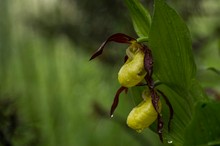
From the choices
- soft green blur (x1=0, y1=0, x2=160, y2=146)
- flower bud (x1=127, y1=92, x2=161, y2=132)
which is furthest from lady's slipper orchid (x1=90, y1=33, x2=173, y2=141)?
soft green blur (x1=0, y1=0, x2=160, y2=146)

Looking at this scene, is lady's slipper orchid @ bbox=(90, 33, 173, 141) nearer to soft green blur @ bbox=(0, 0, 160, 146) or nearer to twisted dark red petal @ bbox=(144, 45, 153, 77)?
twisted dark red petal @ bbox=(144, 45, 153, 77)

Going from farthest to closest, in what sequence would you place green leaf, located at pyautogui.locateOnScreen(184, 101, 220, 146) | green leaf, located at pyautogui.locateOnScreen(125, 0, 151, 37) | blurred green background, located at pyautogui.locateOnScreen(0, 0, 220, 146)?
1. blurred green background, located at pyautogui.locateOnScreen(0, 0, 220, 146)
2. green leaf, located at pyautogui.locateOnScreen(125, 0, 151, 37)
3. green leaf, located at pyautogui.locateOnScreen(184, 101, 220, 146)

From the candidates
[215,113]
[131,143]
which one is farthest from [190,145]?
[131,143]

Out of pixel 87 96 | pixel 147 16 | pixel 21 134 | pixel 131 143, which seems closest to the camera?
pixel 147 16

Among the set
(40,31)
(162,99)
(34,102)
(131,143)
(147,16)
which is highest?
(147,16)

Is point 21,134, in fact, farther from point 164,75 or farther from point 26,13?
point 26,13

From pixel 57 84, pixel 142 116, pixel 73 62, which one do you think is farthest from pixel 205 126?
pixel 73 62
